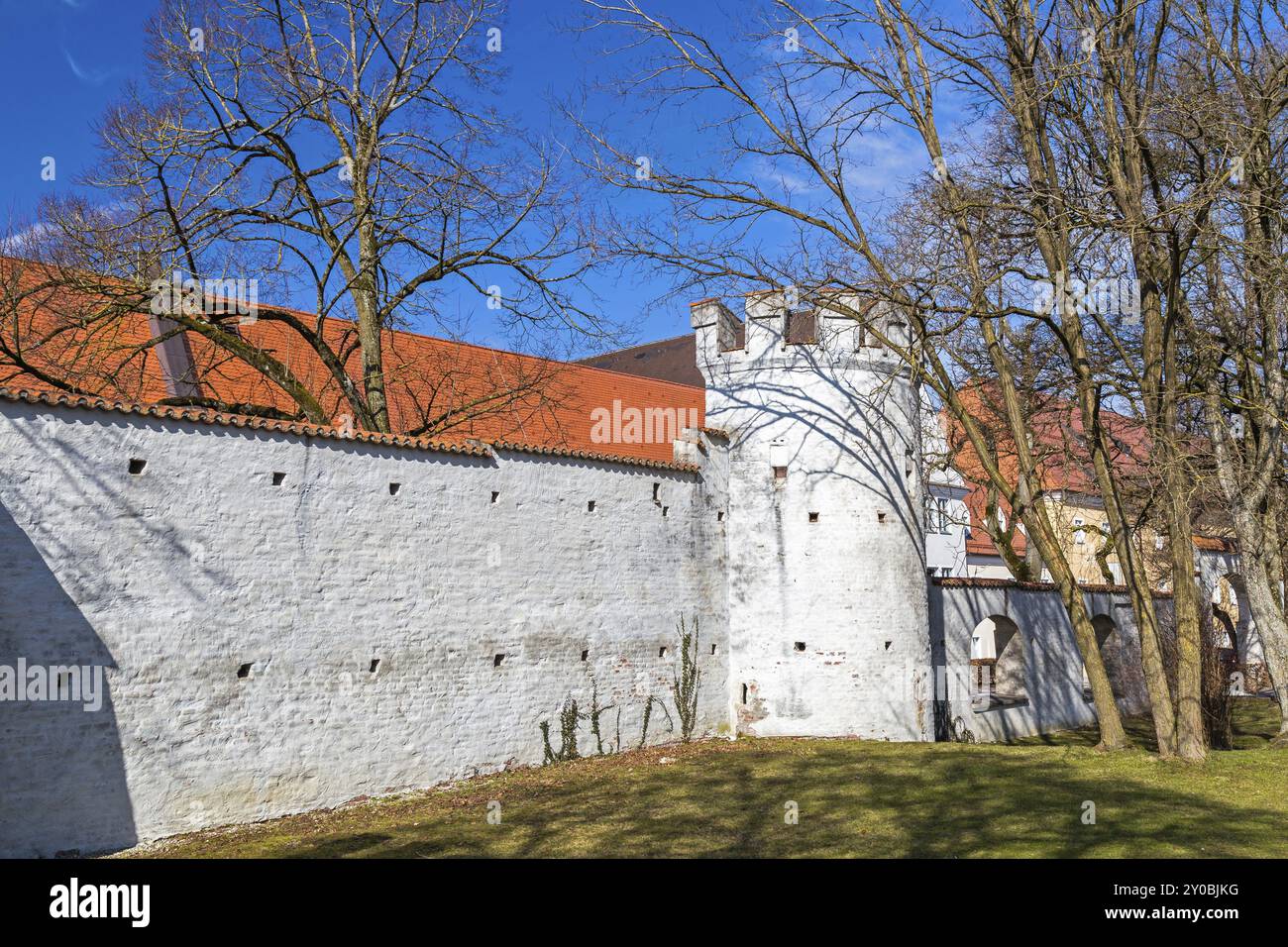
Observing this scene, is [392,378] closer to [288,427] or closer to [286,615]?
[288,427]

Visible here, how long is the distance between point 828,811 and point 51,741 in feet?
23.5

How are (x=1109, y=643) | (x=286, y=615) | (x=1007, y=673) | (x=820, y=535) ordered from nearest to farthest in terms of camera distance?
1. (x=286, y=615)
2. (x=820, y=535)
3. (x=1007, y=673)
4. (x=1109, y=643)

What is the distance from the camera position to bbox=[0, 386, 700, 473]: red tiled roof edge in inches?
347

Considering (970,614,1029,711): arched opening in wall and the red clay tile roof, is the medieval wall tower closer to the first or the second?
the red clay tile roof

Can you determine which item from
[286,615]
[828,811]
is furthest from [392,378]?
[828,811]

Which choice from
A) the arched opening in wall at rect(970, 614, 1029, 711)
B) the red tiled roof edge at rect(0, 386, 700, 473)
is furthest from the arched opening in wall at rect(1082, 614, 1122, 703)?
the red tiled roof edge at rect(0, 386, 700, 473)

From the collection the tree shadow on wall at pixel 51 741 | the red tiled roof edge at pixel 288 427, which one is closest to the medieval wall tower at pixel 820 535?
the red tiled roof edge at pixel 288 427

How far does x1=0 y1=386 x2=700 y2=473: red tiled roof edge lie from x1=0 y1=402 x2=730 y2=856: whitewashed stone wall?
91mm

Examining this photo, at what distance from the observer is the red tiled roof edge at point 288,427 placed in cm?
882

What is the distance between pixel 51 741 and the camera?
8422 mm

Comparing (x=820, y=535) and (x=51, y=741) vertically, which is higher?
(x=820, y=535)

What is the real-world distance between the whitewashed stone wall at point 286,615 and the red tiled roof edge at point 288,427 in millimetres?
91

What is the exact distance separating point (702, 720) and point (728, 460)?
13.5 feet

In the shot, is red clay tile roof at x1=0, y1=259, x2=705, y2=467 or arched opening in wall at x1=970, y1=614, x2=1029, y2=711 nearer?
red clay tile roof at x1=0, y1=259, x2=705, y2=467
